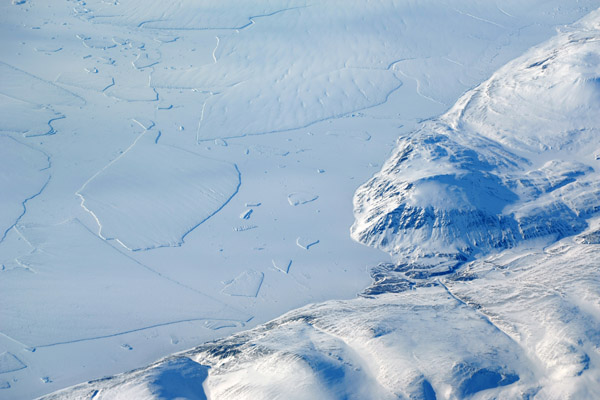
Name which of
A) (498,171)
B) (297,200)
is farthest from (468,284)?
(297,200)

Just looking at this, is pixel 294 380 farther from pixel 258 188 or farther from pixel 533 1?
pixel 533 1

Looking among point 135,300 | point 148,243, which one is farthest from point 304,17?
point 135,300

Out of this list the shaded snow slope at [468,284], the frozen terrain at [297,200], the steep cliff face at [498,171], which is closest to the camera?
the shaded snow slope at [468,284]

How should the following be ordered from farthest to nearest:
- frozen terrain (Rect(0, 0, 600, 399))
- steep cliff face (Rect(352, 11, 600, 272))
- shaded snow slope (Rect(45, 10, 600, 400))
→ 1. steep cliff face (Rect(352, 11, 600, 272))
2. frozen terrain (Rect(0, 0, 600, 399))
3. shaded snow slope (Rect(45, 10, 600, 400))

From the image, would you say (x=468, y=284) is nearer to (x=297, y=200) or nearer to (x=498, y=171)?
(x=498, y=171)

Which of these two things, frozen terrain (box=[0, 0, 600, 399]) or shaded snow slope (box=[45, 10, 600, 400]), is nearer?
shaded snow slope (box=[45, 10, 600, 400])

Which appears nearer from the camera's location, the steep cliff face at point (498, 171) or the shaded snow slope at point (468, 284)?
the shaded snow slope at point (468, 284)
